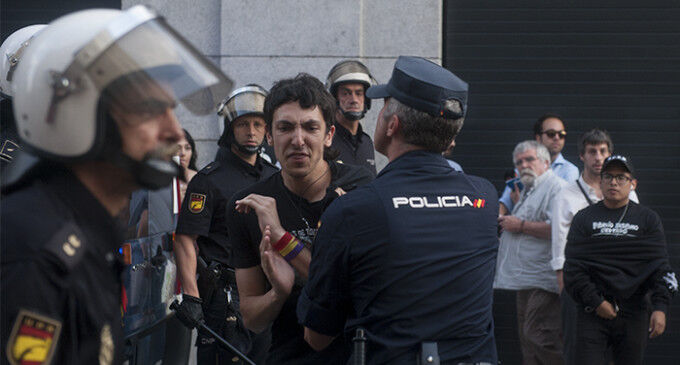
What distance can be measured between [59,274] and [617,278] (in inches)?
214

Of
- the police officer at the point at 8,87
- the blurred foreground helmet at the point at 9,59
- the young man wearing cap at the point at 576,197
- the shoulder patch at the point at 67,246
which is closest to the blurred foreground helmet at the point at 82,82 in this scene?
the shoulder patch at the point at 67,246

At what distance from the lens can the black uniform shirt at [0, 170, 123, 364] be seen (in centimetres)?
155

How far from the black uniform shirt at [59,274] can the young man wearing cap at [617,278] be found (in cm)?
522

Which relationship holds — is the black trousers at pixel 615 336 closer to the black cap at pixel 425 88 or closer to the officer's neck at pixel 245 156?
the officer's neck at pixel 245 156

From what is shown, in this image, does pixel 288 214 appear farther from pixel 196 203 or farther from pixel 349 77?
pixel 349 77

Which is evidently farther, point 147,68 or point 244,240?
point 244,240

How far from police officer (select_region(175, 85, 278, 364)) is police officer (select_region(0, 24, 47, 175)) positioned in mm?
1557

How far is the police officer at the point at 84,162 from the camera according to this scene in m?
1.59

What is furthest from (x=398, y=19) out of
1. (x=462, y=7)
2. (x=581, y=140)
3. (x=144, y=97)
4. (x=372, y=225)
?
(x=144, y=97)

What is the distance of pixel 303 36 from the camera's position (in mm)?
8367

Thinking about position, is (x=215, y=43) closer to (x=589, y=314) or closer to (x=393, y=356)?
(x=589, y=314)

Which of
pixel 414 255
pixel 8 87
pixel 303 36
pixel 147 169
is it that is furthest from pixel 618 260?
pixel 147 169

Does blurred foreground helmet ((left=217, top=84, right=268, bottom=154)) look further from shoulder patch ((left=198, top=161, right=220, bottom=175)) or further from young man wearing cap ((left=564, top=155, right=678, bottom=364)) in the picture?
young man wearing cap ((left=564, top=155, right=678, bottom=364))

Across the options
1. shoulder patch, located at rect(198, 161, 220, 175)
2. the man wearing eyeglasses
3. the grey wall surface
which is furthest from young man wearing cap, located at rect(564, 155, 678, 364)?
shoulder patch, located at rect(198, 161, 220, 175)
